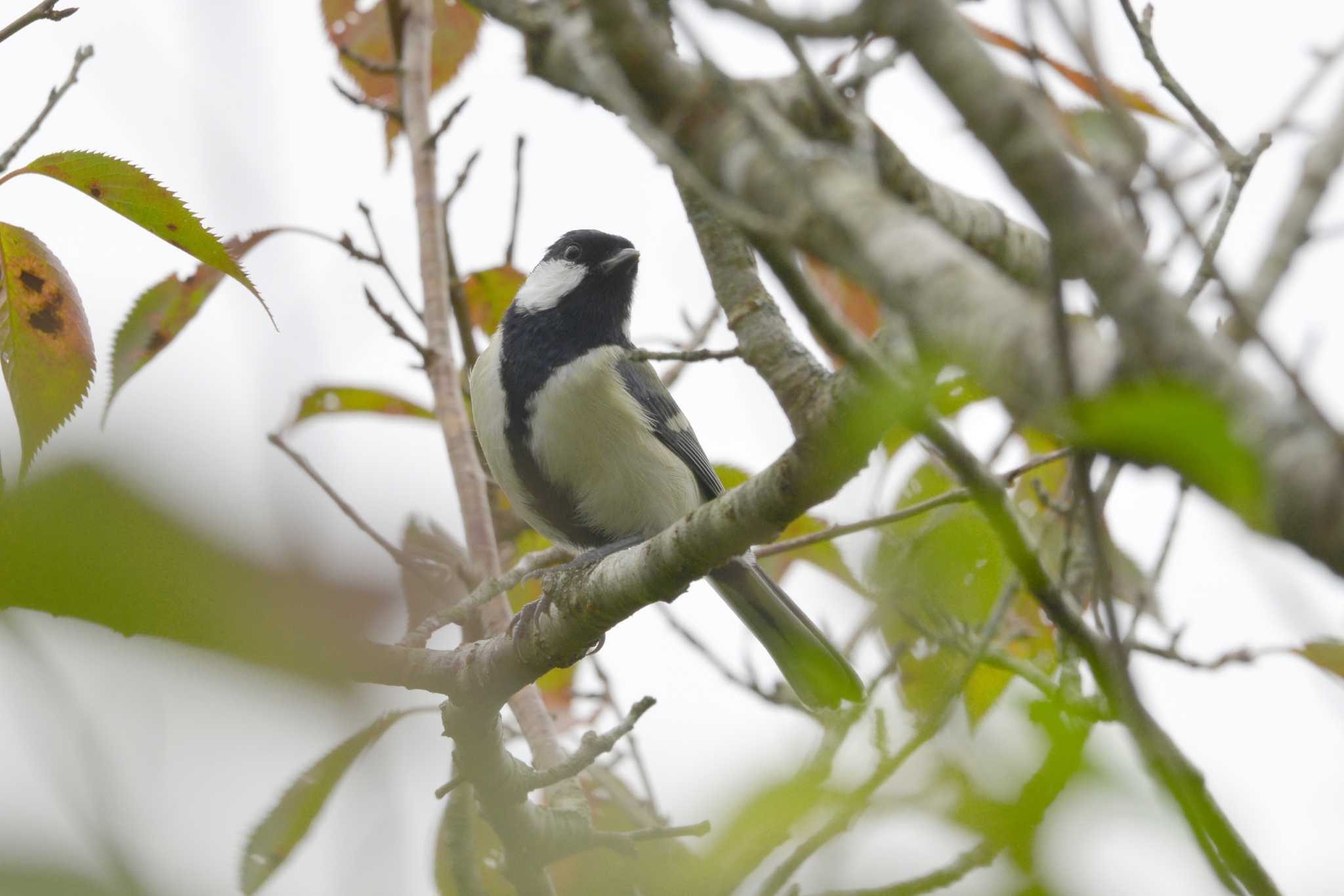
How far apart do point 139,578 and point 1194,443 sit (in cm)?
60

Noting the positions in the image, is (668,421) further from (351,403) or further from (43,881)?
(43,881)

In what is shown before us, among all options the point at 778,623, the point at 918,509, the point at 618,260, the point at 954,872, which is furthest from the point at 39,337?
the point at 618,260

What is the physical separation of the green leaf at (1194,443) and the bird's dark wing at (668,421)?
11.0 feet

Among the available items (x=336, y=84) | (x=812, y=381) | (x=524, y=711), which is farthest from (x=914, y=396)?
(x=336, y=84)

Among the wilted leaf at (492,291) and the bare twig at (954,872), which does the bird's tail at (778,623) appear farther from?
the bare twig at (954,872)

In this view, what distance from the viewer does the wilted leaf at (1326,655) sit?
2301mm

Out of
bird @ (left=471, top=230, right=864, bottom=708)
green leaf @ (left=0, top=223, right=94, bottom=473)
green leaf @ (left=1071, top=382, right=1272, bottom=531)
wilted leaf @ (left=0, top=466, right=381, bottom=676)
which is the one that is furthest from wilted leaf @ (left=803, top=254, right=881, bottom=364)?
wilted leaf @ (left=0, top=466, right=381, bottom=676)

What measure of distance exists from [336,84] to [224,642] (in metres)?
3.89

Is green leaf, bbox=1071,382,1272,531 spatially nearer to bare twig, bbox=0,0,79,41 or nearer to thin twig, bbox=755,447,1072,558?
thin twig, bbox=755,447,1072,558

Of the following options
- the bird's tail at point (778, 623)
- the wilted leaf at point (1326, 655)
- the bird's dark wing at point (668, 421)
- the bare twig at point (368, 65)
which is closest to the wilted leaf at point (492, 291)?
the bird's dark wing at point (668, 421)

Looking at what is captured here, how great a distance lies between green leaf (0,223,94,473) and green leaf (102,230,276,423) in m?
0.68

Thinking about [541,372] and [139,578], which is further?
[541,372]

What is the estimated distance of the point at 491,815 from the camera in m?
2.83

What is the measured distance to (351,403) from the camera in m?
3.85
